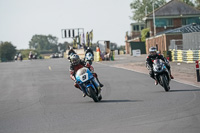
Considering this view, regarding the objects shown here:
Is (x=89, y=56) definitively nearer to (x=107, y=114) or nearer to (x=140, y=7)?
(x=107, y=114)

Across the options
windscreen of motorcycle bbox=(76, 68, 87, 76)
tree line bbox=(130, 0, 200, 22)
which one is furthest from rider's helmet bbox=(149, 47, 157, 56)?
tree line bbox=(130, 0, 200, 22)

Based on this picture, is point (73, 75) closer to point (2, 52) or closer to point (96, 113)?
point (96, 113)

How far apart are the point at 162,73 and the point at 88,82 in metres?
3.21

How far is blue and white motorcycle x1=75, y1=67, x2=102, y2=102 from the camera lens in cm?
1305

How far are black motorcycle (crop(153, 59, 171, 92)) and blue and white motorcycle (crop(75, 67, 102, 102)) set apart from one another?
9.21 feet

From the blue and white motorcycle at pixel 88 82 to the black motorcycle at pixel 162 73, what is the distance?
281 centimetres

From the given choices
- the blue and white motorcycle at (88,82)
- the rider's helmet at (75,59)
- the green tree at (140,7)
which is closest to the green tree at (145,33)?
the green tree at (140,7)

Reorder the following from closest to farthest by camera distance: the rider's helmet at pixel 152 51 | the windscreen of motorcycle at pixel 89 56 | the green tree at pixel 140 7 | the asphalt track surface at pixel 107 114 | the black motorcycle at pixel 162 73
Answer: the asphalt track surface at pixel 107 114 → the black motorcycle at pixel 162 73 → the rider's helmet at pixel 152 51 → the windscreen of motorcycle at pixel 89 56 → the green tree at pixel 140 7

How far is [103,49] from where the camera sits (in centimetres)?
6550

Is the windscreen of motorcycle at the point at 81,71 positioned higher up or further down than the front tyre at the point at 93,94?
higher up

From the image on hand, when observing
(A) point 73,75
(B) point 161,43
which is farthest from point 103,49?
(A) point 73,75

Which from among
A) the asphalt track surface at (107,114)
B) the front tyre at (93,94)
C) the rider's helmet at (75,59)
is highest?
the rider's helmet at (75,59)

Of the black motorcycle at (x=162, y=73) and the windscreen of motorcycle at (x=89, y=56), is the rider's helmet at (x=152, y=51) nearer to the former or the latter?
the black motorcycle at (x=162, y=73)

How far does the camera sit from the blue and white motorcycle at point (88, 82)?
13.1 meters
